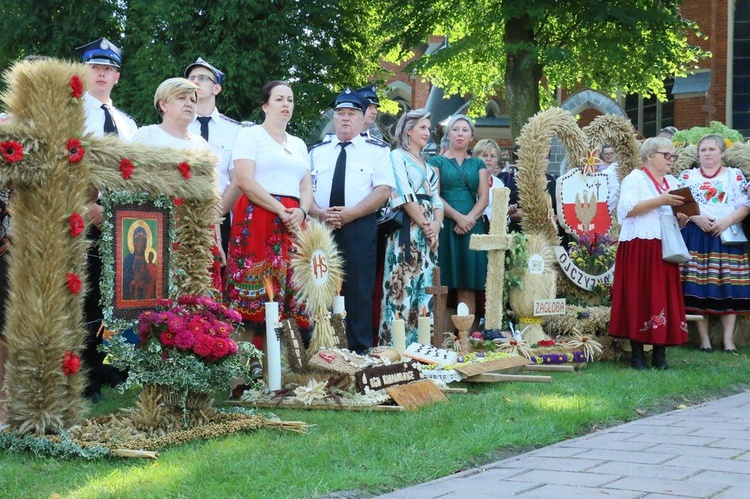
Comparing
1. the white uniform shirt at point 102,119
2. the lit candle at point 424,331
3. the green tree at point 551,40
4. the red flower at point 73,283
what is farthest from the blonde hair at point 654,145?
the green tree at point 551,40

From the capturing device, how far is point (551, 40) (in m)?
21.3

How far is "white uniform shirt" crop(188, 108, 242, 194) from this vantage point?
7852mm

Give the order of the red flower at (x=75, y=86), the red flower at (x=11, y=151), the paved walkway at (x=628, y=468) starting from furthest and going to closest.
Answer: the red flower at (x=75, y=86) < the red flower at (x=11, y=151) < the paved walkway at (x=628, y=468)

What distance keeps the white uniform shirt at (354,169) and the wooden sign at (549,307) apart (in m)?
1.68

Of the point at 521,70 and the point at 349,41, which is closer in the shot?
the point at 521,70

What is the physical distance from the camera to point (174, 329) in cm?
546

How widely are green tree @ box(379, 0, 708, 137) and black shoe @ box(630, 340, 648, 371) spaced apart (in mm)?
10585

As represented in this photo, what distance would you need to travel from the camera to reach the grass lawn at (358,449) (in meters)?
4.40

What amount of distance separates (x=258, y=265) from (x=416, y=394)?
1.45m

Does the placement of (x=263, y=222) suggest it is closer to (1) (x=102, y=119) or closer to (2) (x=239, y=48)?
(1) (x=102, y=119)

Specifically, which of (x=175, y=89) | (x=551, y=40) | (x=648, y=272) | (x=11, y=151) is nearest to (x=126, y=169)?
(x=11, y=151)

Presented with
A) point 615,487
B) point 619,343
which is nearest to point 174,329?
point 615,487

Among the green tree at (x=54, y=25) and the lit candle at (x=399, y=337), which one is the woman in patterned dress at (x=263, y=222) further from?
the green tree at (x=54, y=25)

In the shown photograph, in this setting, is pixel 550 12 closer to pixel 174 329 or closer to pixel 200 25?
pixel 200 25
